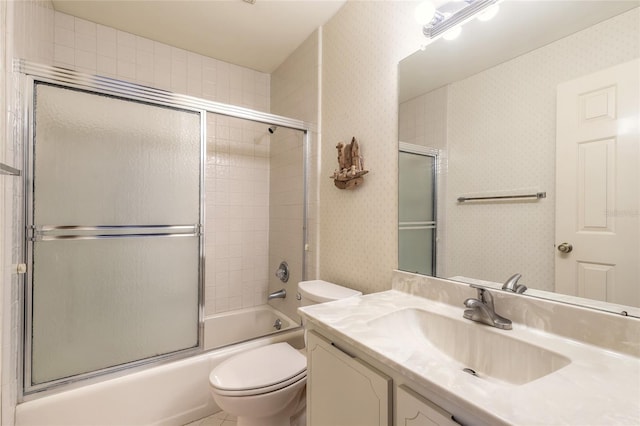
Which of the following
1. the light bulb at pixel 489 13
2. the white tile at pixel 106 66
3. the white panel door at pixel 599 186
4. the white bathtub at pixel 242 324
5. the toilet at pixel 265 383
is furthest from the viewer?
the white bathtub at pixel 242 324

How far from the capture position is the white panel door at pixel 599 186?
733 millimetres

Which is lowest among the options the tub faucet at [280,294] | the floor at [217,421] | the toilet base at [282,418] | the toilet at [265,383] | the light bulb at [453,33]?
the floor at [217,421]

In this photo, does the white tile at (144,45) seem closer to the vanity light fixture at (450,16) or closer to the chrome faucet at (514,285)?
the vanity light fixture at (450,16)

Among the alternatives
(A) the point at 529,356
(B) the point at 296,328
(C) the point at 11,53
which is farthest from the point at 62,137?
(A) the point at 529,356

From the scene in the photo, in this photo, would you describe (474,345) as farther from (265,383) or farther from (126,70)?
(126,70)

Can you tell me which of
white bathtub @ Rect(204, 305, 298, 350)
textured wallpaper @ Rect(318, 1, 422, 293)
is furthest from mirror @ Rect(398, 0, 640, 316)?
white bathtub @ Rect(204, 305, 298, 350)

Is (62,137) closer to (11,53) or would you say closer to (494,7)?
(11,53)

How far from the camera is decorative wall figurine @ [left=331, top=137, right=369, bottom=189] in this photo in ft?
5.17

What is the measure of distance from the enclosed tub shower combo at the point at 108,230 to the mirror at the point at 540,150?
4.13 feet

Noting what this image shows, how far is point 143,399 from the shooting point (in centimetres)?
145

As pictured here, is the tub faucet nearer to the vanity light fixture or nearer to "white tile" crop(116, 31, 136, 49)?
the vanity light fixture

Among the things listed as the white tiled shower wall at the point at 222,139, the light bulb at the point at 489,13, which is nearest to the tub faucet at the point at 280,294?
the white tiled shower wall at the point at 222,139

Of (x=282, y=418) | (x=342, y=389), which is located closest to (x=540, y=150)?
(x=342, y=389)

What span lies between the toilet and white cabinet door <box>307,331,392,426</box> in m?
0.30
